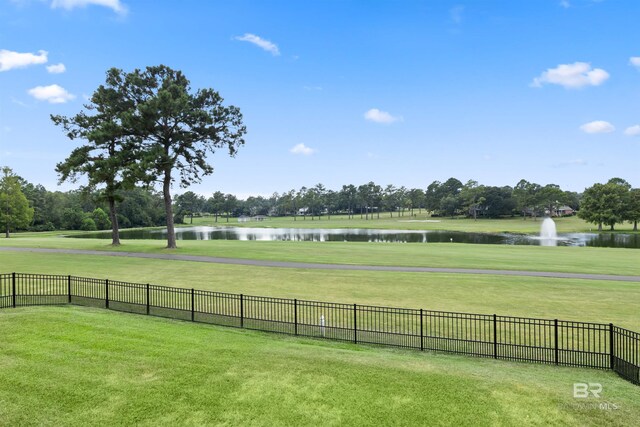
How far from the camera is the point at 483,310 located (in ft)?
56.3

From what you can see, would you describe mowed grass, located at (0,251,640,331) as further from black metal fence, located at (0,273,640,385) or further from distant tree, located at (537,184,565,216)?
distant tree, located at (537,184,565,216)

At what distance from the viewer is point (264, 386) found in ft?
25.6

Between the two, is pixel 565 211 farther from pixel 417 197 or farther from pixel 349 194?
Answer: pixel 349 194

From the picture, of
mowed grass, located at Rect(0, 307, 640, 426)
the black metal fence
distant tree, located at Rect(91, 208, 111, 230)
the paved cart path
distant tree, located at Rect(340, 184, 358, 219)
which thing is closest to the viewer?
mowed grass, located at Rect(0, 307, 640, 426)

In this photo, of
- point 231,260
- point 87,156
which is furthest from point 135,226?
point 231,260

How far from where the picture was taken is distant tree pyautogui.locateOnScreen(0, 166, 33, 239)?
2766 inches

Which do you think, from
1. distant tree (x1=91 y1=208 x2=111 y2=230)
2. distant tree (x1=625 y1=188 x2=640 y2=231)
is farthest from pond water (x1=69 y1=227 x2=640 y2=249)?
distant tree (x1=91 y1=208 x2=111 y2=230)

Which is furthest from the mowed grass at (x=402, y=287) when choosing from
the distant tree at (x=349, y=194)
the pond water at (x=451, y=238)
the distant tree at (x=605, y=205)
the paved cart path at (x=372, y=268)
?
the distant tree at (x=349, y=194)

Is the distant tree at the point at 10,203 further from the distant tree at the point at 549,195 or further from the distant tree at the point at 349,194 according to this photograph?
the distant tree at the point at 549,195
